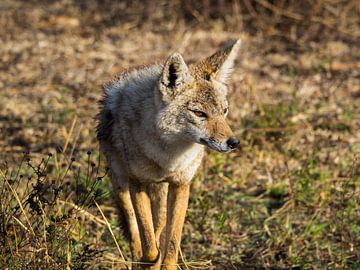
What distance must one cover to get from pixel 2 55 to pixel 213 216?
6.12m

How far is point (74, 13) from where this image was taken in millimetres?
13875

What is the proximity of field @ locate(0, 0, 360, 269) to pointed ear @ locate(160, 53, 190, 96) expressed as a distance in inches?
33.2

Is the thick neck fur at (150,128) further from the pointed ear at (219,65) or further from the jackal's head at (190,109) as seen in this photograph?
the pointed ear at (219,65)

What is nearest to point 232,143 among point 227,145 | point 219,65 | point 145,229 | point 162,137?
point 227,145

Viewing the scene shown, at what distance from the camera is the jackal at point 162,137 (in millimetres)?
5688

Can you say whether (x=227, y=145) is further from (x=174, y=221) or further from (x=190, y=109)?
(x=174, y=221)

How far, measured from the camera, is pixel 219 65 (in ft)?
20.0

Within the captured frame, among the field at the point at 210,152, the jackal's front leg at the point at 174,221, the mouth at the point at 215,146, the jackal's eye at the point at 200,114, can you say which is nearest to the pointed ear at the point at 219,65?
the jackal's eye at the point at 200,114

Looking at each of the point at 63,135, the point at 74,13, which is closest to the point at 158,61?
the point at 63,135

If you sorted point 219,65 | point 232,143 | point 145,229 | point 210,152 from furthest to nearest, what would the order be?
1. point 210,152
2. point 219,65
3. point 145,229
4. point 232,143

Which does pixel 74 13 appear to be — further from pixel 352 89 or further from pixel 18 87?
pixel 352 89

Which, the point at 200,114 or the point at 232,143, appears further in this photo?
the point at 200,114

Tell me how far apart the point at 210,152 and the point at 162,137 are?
239 cm

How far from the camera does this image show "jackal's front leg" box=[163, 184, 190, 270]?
19.5ft
